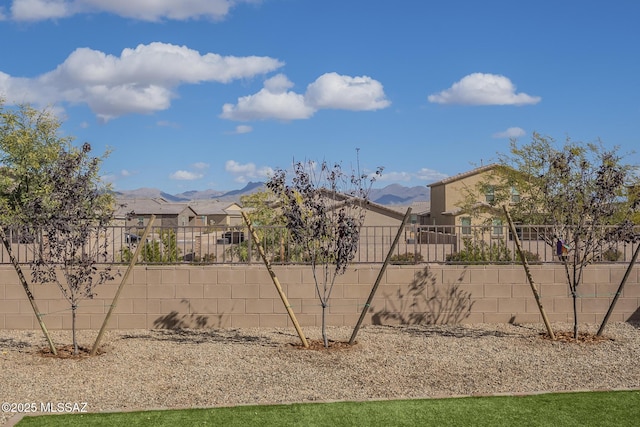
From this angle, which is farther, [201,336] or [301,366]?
[201,336]

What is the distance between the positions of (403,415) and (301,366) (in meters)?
2.92

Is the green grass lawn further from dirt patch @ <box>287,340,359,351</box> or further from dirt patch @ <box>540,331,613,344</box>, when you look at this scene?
dirt patch @ <box>540,331,613,344</box>

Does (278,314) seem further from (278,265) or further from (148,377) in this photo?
(148,377)

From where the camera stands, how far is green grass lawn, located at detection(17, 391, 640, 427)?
24.0 feet

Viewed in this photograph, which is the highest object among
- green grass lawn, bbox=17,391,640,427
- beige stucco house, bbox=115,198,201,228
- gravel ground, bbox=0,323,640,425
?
beige stucco house, bbox=115,198,201,228

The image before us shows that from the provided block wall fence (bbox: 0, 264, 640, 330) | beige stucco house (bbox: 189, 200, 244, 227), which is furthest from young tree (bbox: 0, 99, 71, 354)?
beige stucco house (bbox: 189, 200, 244, 227)

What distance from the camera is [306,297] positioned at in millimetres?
13438

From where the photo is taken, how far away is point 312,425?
7.20 meters

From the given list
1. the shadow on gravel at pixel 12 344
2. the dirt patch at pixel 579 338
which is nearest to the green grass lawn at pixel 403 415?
the dirt patch at pixel 579 338

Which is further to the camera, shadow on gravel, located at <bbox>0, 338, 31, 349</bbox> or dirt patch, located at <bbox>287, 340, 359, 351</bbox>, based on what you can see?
shadow on gravel, located at <bbox>0, 338, 31, 349</bbox>

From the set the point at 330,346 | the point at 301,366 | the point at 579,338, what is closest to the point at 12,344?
the point at 301,366

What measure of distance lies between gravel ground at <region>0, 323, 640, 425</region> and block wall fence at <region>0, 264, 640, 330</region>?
378 mm

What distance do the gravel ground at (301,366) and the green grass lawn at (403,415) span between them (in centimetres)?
39

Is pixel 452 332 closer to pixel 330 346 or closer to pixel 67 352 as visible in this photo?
pixel 330 346
